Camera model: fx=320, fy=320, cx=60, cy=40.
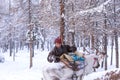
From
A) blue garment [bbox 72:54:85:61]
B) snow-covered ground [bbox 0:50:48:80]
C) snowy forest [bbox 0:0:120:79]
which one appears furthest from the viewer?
snow-covered ground [bbox 0:50:48:80]

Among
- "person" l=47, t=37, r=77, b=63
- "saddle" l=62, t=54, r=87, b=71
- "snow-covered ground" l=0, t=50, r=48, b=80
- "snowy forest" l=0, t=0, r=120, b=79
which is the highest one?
"snowy forest" l=0, t=0, r=120, b=79

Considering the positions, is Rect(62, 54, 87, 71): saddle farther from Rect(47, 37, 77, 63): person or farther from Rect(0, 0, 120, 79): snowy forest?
Rect(0, 0, 120, 79): snowy forest

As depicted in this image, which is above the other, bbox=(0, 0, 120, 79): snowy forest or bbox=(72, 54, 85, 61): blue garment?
bbox=(0, 0, 120, 79): snowy forest

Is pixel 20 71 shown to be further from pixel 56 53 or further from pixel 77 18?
pixel 56 53

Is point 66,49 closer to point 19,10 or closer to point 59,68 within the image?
point 59,68

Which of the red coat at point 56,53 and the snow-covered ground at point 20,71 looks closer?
the red coat at point 56,53

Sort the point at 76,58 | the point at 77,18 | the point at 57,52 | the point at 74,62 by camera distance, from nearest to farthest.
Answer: the point at 74,62 < the point at 76,58 < the point at 57,52 < the point at 77,18

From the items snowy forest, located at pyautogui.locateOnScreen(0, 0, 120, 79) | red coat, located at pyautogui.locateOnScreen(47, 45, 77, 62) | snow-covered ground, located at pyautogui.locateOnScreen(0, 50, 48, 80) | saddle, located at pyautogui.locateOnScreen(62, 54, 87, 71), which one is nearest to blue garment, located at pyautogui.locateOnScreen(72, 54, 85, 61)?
saddle, located at pyautogui.locateOnScreen(62, 54, 87, 71)

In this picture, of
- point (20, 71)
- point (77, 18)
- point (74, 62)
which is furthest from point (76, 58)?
point (20, 71)

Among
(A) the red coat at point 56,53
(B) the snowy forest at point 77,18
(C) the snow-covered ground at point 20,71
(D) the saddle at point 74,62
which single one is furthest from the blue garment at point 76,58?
(C) the snow-covered ground at point 20,71

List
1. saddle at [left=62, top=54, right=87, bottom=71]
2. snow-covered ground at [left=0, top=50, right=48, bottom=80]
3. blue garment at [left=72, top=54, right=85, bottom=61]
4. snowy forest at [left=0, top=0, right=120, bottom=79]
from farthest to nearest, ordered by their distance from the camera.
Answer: snow-covered ground at [left=0, top=50, right=48, bottom=80]
snowy forest at [left=0, top=0, right=120, bottom=79]
blue garment at [left=72, top=54, right=85, bottom=61]
saddle at [left=62, top=54, right=87, bottom=71]

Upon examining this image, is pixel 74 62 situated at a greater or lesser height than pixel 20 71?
greater

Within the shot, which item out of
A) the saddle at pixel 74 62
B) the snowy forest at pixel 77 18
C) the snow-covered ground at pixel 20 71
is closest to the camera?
the saddle at pixel 74 62

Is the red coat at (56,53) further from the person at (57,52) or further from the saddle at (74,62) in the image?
the saddle at (74,62)
